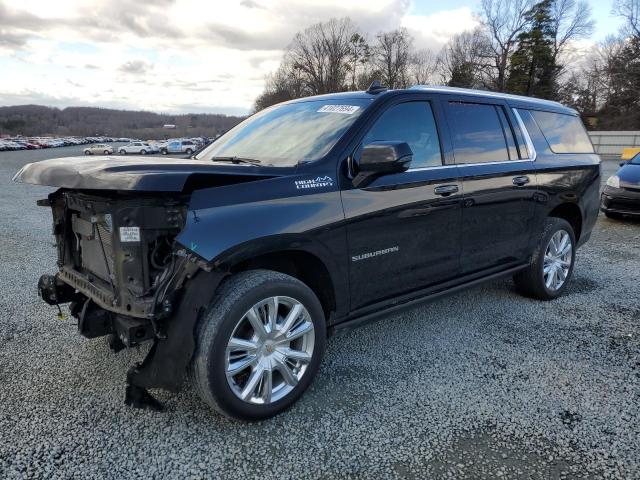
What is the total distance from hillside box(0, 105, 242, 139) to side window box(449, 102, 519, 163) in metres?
129

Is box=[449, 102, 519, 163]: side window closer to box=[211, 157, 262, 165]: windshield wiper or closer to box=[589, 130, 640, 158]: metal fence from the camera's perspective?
box=[211, 157, 262, 165]: windshield wiper

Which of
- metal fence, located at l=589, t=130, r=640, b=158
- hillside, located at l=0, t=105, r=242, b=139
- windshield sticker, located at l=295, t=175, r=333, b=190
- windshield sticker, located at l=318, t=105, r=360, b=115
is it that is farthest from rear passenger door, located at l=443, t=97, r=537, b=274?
hillside, located at l=0, t=105, r=242, b=139

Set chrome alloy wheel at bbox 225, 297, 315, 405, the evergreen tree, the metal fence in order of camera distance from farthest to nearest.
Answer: the evergreen tree, the metal fence, chrome alloy wheel at bbox 225, 297, 315, 405

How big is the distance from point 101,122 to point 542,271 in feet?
597

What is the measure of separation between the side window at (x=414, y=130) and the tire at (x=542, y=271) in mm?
1727

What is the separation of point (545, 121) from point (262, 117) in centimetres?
278

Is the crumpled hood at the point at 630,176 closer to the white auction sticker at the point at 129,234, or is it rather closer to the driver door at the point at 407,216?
the driver door at the point at 407,216

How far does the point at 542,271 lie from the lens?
469cm

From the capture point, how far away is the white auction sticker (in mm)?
2508

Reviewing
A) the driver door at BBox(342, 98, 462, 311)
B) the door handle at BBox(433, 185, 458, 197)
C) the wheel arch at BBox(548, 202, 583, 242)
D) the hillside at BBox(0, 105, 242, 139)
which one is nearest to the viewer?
the driver door at BBox(342, 98, 462, 311)

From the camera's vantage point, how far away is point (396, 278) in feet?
11.2

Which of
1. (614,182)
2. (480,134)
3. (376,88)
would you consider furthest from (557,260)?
(614,182)

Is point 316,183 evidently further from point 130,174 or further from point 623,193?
point 623,193

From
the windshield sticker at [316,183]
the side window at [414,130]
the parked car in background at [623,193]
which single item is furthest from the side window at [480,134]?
the parked car in background at [623,193]
